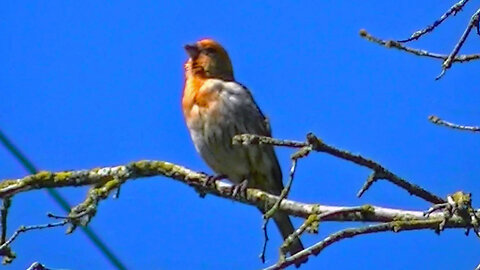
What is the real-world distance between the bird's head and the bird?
0.10m

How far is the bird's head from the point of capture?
5.25 m

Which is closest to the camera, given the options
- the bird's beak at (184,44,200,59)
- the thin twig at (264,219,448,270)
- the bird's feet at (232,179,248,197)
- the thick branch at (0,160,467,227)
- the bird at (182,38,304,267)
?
the thin twig at (264,219,448,270)

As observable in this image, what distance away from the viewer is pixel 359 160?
94.6 inches

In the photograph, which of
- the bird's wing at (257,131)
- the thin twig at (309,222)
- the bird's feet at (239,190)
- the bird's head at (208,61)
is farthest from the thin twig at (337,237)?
the bird's head at (208,61)

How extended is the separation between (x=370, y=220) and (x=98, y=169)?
106 cm

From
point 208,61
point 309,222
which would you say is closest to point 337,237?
point 309,222

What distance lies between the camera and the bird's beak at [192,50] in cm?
537

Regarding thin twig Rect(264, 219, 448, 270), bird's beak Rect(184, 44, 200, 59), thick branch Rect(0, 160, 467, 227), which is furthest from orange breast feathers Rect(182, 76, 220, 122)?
thin twig Rect(264, 219, 448, 270)

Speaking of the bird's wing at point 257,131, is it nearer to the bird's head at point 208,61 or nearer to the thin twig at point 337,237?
the bird's head at point 208,61

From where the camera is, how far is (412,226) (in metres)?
2.37

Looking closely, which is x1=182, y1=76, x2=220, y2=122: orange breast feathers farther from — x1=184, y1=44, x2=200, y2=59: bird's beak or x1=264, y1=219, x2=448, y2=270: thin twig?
x1=264, y1=219, x2=448, y2=270: thin twig

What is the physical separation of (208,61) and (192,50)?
0.41ft

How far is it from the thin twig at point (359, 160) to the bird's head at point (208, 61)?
276 cm

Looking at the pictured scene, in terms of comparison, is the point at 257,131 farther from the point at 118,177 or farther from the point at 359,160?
the point at 359,160
